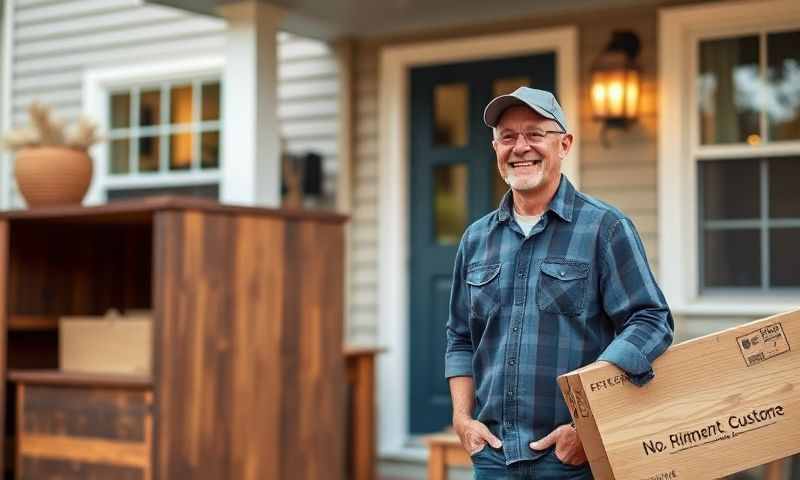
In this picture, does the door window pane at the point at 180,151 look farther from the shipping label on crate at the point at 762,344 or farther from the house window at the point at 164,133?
the shipping label on crate at the point at 762,344

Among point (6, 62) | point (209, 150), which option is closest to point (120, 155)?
point (209, 150)

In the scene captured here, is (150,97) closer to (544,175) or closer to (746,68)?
(746,68)

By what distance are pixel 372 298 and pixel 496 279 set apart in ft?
13.6

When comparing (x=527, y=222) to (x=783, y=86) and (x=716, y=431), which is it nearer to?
(x=716, y=431)

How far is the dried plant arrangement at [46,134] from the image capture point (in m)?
5.40

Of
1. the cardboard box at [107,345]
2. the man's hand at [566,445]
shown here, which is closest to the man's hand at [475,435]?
the man's hand at [566,445]

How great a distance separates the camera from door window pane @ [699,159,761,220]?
5719 mm

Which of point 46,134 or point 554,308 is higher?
point 46,134

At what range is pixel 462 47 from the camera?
6.48 m

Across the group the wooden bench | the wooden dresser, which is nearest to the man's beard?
the wooden dresser

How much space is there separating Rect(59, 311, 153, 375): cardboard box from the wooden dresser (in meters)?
0.16

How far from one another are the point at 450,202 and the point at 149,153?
235cm

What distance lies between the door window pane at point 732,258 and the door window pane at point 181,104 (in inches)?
142

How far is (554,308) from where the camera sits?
262 cm
